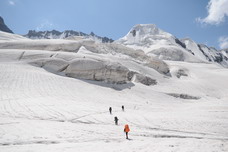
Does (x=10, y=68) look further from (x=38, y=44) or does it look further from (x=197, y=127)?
(x=197, y=127)

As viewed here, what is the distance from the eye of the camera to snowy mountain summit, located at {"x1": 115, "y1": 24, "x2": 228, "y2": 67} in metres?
95.6

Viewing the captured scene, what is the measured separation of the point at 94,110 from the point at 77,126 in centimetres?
606

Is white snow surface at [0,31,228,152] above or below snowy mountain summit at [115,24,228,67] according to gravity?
below

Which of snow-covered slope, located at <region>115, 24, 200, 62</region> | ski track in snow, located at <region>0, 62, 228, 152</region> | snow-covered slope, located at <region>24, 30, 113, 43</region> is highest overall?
snow-covered slope, located at <region>24, 30, 113, 43</region>

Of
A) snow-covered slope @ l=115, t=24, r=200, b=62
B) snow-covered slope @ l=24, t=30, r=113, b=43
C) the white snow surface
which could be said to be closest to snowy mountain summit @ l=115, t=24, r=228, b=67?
snow-covered slope @ l=115, t=24, r=200, b=62

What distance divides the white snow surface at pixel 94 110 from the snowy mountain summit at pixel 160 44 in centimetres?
3830

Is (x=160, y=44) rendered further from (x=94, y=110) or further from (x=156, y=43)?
(x=94, y=110)

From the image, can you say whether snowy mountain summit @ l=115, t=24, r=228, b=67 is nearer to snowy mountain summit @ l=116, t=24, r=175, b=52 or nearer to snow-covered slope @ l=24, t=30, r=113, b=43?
snowy mountain summit @ l=116, t=24, r=175, b=52

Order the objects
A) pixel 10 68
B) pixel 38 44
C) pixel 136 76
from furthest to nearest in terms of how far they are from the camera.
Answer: pixel 38 44 < pixel 136 76 < pixel 10 68

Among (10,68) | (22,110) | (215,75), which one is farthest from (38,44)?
(215,75)

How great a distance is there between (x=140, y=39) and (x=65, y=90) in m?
106

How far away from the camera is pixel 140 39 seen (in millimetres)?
124812

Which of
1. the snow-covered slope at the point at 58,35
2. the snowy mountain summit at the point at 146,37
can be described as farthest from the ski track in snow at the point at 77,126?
the snow-covered slope at the point at 58,35

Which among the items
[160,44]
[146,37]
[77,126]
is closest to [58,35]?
[146,37]
